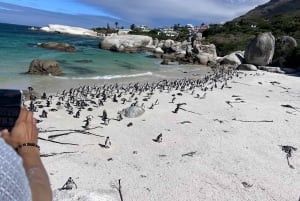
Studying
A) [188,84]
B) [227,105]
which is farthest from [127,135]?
[188,84]

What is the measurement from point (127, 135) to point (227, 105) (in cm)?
535

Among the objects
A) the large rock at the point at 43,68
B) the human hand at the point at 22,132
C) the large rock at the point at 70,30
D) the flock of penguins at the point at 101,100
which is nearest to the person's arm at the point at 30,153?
the human hand at the point at 22,132

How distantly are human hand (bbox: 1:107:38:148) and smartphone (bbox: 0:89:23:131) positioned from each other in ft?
0.08

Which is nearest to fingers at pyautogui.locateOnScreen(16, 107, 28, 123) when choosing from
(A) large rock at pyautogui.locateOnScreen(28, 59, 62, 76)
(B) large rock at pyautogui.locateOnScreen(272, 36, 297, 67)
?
(A) large rock at pyautogui.locateOnScreen(28, 59, 62, 76)

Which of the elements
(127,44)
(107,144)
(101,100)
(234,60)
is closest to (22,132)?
(107,144)

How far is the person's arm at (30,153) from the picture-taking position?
179cm

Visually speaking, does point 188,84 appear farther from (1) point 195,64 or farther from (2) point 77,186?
(1) point 195,64

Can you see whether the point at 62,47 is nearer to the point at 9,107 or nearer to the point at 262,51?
the point at 262,51

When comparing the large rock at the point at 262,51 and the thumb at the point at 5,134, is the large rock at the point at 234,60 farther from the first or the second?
the thumb at the point at 5,134

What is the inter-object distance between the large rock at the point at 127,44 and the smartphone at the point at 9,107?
4957 centimetres

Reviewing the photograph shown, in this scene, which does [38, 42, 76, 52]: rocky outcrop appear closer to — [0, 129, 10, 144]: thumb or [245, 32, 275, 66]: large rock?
[245, 32, 275, 66]: large rock

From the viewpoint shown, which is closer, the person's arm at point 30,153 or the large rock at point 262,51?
the person's arm at point 30,153

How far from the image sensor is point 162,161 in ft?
26.3

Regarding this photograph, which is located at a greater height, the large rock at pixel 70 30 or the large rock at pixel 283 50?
the large rock at pixel 283 50
